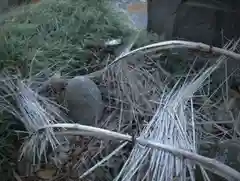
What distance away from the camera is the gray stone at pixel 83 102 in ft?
4.92

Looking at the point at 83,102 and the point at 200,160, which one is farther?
the point at 83,102

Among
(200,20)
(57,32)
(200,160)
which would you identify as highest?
(200,20)

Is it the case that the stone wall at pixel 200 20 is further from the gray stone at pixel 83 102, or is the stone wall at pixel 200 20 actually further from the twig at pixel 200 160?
the twig at pixel 200 160

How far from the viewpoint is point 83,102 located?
4.95 feet

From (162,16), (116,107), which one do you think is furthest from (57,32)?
(116,107)

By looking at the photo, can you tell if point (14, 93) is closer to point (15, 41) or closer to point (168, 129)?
point (15, 41)

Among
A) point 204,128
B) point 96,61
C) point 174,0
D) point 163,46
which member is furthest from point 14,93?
point 174,0

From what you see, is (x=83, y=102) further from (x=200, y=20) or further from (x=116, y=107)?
(x=200, y=20)

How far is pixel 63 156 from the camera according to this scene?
4.41 ft

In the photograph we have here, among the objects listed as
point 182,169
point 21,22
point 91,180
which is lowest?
point 91,180

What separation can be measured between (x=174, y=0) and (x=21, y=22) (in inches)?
32.3

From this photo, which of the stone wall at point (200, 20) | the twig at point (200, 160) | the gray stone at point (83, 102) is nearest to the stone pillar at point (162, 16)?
the stone wall at point (200, 20)

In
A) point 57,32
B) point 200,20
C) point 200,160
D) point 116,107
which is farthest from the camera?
point 57,32

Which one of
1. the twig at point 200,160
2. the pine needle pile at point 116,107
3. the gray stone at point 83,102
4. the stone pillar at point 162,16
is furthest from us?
the stone pillar at point 162,16
